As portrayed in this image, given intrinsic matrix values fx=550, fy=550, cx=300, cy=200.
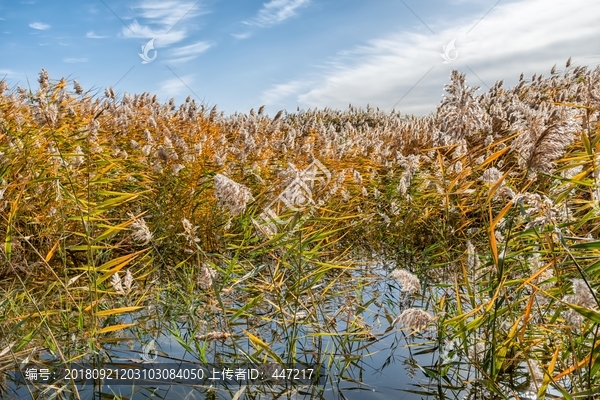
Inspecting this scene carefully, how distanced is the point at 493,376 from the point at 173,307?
1904mm

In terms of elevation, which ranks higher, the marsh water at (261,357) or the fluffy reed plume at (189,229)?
the fluffy reed plume at (189,229)

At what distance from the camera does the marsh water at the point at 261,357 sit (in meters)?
2.23

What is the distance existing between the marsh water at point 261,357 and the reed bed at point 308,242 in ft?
0.10

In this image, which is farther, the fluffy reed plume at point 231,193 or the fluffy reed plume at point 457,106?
the fluffy reed plume at point 457,106

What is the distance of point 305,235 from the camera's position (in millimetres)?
3477

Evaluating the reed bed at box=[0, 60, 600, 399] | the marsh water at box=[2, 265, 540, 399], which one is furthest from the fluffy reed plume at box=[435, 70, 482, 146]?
the marsh water at box=[2, 265, 540, 399]

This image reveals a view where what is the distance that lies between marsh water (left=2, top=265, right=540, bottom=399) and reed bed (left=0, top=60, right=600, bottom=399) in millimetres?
31

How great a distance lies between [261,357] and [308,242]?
0.65 m

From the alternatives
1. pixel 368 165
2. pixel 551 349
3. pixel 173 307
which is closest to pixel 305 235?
pixel 173 307

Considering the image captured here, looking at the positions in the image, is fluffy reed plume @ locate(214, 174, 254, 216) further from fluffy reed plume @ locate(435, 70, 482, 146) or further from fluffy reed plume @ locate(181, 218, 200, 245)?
fluffy reed plume @ locate(435, 70, 482, 146)
